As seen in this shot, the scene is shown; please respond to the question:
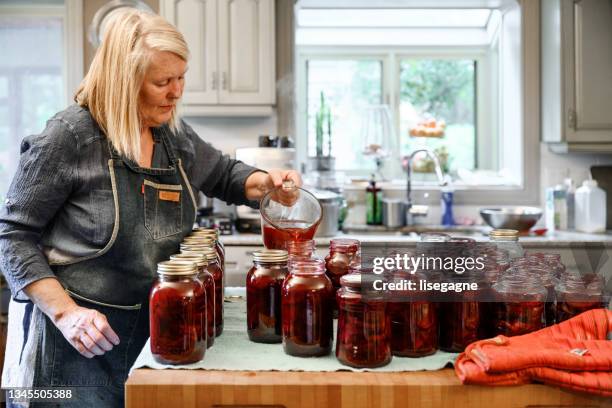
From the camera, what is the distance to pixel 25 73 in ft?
14.1

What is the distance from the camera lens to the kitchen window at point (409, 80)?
16.0 ft

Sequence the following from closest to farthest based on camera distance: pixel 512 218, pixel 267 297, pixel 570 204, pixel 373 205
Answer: pixel 267 297 < pixel 512 218 < pixel 570 204 < pixel 373 205

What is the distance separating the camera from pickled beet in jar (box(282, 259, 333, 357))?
54.4 inches

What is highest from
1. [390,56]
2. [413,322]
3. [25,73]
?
[390,56]

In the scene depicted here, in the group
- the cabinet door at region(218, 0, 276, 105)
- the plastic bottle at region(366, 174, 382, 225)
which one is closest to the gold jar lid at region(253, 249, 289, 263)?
the cabinet door at region(218, 0, 276, 105)

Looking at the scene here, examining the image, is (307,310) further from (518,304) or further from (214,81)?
(214,81)

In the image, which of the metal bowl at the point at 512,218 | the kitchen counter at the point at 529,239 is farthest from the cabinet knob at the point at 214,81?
the metal bowl at the point at 512,218

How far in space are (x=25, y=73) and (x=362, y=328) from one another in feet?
11.8

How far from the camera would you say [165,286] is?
4.35ft

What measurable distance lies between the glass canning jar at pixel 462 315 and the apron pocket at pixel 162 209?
0.72 meters

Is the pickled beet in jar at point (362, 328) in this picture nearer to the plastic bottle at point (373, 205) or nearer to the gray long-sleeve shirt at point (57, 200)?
the gray long-sleeve shirt at point (57, 200)

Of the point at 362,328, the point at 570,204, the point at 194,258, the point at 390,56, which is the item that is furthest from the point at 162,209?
the point at 390,56

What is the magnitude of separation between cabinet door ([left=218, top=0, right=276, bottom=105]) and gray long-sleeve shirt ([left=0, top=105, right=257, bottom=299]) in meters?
2.11

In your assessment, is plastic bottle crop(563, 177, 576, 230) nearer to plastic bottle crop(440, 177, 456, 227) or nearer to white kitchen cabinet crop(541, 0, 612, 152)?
white kitchen cabinet crop(541, 0, 612, 152)
